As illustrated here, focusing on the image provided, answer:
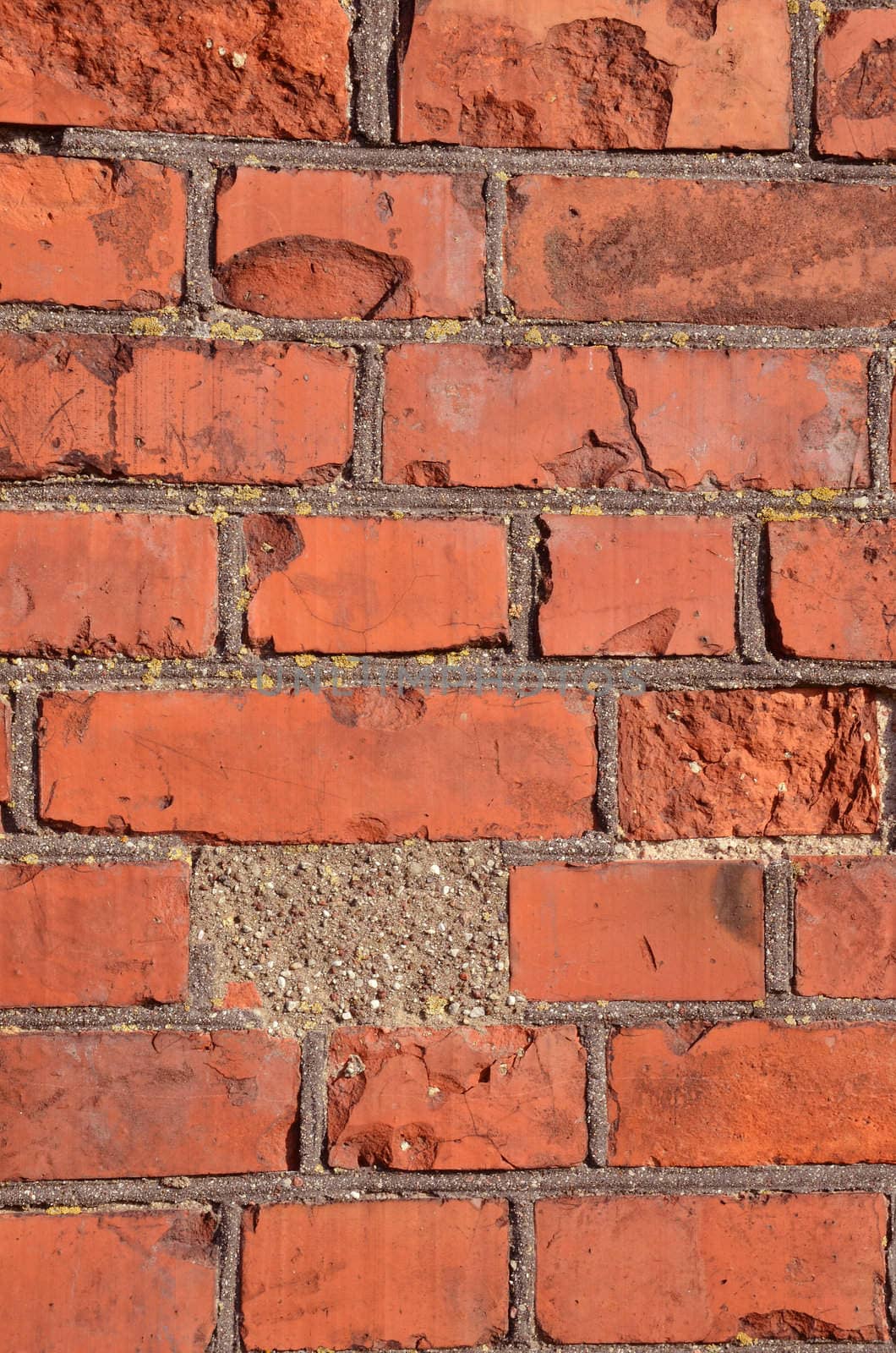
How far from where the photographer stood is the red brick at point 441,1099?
0.69 meters

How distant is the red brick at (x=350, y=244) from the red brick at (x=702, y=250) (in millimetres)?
43

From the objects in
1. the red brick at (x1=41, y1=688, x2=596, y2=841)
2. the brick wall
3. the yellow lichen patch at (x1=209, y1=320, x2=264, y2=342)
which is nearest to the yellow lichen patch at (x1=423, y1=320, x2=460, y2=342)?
the brick wall

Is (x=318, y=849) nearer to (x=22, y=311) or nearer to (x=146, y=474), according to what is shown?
(x=146, y=474)

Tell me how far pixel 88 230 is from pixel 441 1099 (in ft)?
2.29

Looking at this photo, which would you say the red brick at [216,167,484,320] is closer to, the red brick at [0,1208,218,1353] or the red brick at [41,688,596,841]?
the red brick at [41,688,596,841]

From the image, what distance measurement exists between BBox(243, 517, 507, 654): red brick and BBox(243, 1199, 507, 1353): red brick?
425 millimetres

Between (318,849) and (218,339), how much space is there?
388 millimetres

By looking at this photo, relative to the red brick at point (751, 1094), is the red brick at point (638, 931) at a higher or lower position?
higher

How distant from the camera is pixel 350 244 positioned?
2.23ft

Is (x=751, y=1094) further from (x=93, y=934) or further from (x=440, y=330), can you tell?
(x=440, y=330)

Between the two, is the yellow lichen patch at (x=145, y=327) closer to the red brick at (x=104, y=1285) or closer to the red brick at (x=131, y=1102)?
the red brick at (x=131, y=1102)

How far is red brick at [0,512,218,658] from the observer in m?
0.68

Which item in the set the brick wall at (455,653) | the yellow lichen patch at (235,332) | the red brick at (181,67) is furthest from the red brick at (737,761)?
the red brick at (181,67)

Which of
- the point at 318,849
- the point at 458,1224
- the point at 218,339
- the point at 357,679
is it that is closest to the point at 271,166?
the point at 218,339
